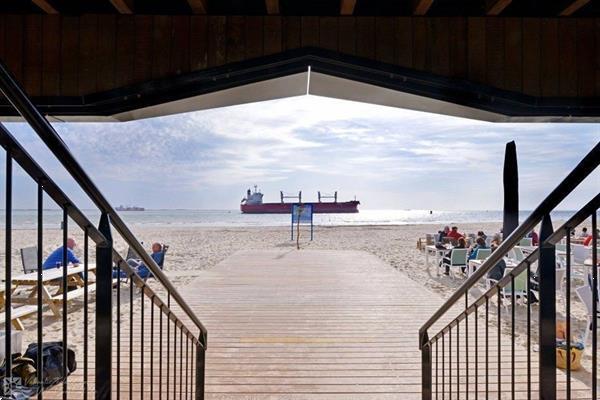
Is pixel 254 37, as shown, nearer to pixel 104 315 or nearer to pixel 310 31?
pixel 310 31

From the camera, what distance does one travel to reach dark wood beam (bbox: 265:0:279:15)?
8.43 ft

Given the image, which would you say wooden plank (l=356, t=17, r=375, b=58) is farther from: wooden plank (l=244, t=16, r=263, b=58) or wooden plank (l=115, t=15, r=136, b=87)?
wooden plank (l=115, t=15, r=136, b=87)

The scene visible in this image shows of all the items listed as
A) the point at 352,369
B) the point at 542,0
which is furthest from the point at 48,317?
the point at 542,0

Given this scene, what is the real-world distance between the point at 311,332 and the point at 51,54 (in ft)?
10.8

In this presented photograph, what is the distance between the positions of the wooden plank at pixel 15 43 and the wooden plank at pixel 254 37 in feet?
4.89

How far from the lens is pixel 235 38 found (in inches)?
110

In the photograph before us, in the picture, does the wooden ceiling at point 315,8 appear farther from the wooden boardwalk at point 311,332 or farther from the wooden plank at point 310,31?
the wooden boardwalk at point 311,332

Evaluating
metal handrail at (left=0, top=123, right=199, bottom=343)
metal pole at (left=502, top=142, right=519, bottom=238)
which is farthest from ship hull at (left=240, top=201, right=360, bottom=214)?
metal handrail at (left=0, top=123, right=199, bottom=343)

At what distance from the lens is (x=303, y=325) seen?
14.7 ft

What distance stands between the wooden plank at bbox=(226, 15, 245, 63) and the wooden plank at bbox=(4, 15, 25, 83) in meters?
1.37

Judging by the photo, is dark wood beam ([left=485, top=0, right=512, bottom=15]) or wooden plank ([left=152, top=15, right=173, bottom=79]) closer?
dark wood beam ([left=485, top=0, right=512, bottom=15])

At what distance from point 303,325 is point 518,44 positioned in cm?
329

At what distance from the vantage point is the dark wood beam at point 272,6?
257 centimetres

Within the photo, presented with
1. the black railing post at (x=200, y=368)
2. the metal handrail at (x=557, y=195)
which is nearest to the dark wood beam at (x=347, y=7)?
the metal handrail at (x=557, y=195)
